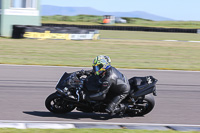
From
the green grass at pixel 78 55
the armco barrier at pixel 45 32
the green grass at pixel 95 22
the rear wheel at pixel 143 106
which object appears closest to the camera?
the rear wheel at pixel 143 106

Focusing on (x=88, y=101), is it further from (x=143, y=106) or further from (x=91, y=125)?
(x=143, y=106)

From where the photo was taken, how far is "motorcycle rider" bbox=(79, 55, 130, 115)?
733 cm

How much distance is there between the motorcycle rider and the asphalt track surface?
0.32m

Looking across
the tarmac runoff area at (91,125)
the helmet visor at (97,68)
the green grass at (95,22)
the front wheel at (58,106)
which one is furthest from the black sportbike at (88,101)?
the green grass at (95,22)

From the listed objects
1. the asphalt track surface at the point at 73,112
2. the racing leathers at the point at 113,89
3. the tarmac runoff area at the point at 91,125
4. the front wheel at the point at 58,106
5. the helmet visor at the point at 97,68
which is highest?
the helmet visor at the point at 97,68

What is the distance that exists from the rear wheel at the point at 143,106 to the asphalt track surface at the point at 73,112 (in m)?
0.13

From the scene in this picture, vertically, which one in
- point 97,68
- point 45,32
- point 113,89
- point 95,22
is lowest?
point 95,22

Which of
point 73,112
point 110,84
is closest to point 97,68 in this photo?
point 110,84

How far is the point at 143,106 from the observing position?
791 centimetres

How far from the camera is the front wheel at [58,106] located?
25.1 feet

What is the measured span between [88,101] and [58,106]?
69cm

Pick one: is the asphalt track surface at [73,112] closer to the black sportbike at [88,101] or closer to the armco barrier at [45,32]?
the black sportbike at [88,101]

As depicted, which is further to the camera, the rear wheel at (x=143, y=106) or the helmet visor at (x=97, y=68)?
the rear wheel at (x=143, y=106)

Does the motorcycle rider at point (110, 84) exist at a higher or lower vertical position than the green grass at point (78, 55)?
higher
